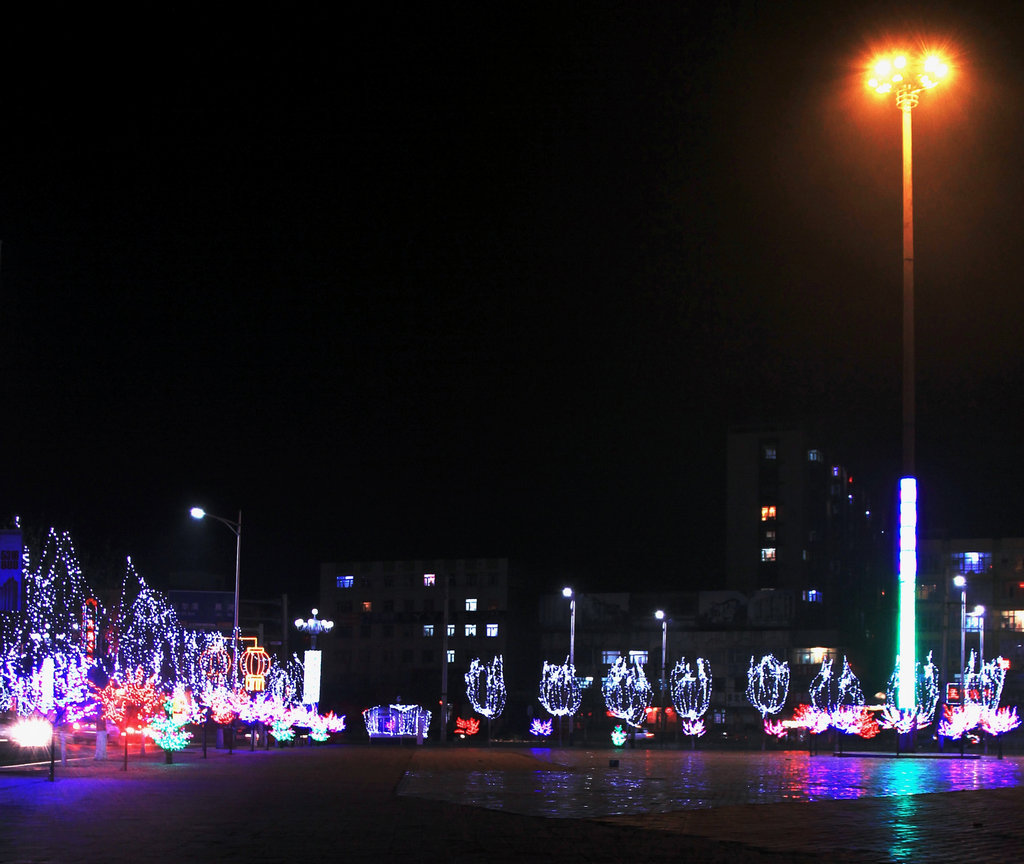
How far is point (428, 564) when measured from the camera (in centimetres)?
10481

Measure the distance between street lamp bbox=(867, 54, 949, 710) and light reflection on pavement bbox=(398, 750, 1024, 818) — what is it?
9.02ft

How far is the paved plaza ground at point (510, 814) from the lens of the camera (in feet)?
42.5

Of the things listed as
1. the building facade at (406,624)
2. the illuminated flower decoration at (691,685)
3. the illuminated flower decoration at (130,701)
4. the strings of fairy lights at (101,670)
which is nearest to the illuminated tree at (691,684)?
the illuminated flower decoration at (691,685)

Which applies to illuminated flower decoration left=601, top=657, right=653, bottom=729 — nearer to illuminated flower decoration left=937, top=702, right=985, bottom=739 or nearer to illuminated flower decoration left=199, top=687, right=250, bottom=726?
illuminated flower decoration left=199, top=687, right=250, bottom=726

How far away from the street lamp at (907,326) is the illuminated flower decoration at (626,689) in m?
54.5

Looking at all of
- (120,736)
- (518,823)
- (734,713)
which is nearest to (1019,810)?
(518,823)

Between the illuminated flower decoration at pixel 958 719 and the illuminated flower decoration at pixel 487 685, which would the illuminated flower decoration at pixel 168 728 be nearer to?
the illuminated flower decoration at pixel 958 719

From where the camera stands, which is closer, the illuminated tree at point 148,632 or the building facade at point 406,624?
the illuminated tree at point 148,632

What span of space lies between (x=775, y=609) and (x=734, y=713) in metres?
8.48

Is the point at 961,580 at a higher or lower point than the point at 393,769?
higher

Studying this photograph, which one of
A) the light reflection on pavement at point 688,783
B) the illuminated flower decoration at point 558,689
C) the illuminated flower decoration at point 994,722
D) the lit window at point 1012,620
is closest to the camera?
the light reflection on pavement at point 688,783

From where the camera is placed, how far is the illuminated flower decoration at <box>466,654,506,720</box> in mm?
90812

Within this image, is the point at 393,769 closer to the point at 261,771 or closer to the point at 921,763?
the point at 261,771

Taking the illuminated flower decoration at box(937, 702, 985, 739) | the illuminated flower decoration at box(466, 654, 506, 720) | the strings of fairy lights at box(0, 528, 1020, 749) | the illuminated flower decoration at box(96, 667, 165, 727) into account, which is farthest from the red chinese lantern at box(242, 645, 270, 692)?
the illuminated flower decoration at box(466, 654, 506, 720)
